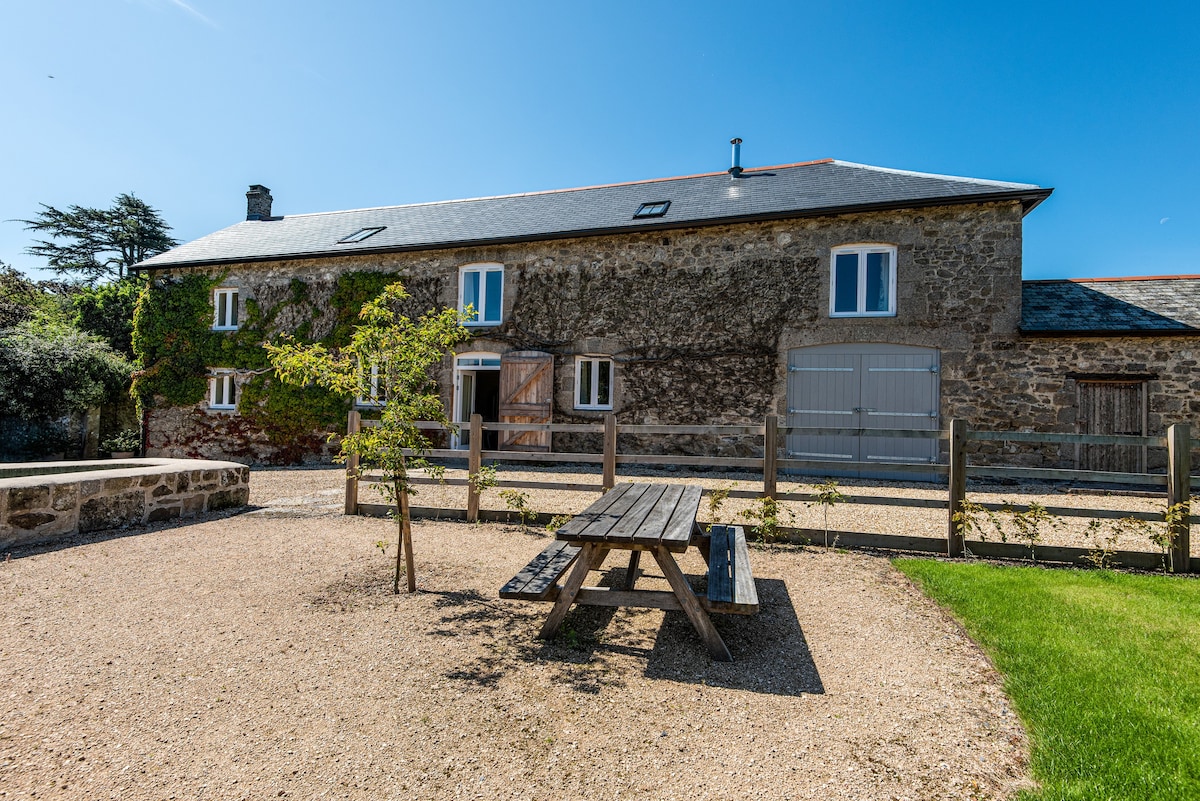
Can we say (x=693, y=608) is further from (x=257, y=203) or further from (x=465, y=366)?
(x=257, y=203)

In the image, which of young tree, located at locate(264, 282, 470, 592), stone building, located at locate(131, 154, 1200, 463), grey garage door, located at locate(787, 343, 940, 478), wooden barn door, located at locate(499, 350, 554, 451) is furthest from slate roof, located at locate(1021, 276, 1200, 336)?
young tree, located at locate(264, 282, 470, 592)

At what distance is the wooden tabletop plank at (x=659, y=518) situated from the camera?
10.1 feet

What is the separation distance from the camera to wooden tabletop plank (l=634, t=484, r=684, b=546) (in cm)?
309

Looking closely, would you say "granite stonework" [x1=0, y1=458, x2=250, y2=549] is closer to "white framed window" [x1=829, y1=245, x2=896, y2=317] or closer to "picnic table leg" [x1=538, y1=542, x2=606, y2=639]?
"picnic table leg" [x1=538, y1=542, x2=606, y2=639]

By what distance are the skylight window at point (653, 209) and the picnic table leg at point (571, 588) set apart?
1071 cm

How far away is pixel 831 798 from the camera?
212 centimetres

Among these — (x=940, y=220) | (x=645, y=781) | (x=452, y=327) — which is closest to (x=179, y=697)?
(x=645, y=781)

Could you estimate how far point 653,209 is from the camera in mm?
13266

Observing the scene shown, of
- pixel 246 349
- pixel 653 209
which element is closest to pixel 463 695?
pixel 653 209

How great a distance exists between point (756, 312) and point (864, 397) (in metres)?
2.61

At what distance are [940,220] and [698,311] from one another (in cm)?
468

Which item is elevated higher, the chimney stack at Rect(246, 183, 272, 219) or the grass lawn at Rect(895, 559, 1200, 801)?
the chimney stack at Rect(246, 183, 272, 219)

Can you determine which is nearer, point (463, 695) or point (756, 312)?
point (463, 695)

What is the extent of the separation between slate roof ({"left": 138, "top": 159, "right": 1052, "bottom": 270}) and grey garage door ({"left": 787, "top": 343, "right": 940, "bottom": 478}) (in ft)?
9.02
